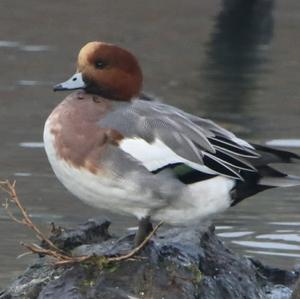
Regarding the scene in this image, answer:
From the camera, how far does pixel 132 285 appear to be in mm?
5859

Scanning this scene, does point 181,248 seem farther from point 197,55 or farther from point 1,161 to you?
point 197,55

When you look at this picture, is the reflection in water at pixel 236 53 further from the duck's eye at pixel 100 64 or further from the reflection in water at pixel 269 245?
the duck's eye at pixel 100 64

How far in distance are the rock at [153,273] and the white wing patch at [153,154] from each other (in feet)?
1.17

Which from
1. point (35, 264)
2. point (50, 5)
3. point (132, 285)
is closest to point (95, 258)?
point (132, 285)

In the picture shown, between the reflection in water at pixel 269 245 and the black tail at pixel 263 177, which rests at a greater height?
the black tail at pixel 263 177

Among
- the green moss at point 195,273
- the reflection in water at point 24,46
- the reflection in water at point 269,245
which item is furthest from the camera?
the reflection in water at point 24,46

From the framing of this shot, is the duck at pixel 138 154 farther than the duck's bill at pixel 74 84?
No

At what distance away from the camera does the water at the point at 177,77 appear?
8.26m

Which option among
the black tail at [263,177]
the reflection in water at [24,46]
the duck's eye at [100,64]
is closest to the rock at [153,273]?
the black tail at [263,177]

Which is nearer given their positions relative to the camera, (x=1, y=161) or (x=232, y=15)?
(x=1, y=161)

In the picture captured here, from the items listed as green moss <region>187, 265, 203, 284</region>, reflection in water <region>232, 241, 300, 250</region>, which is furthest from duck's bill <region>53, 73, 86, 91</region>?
reflection in water <region>232, 241, 300, 250</region>

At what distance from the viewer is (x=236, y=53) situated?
1430 cm

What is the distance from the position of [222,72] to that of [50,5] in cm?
316

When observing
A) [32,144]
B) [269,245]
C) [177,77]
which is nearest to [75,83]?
[269,245]
